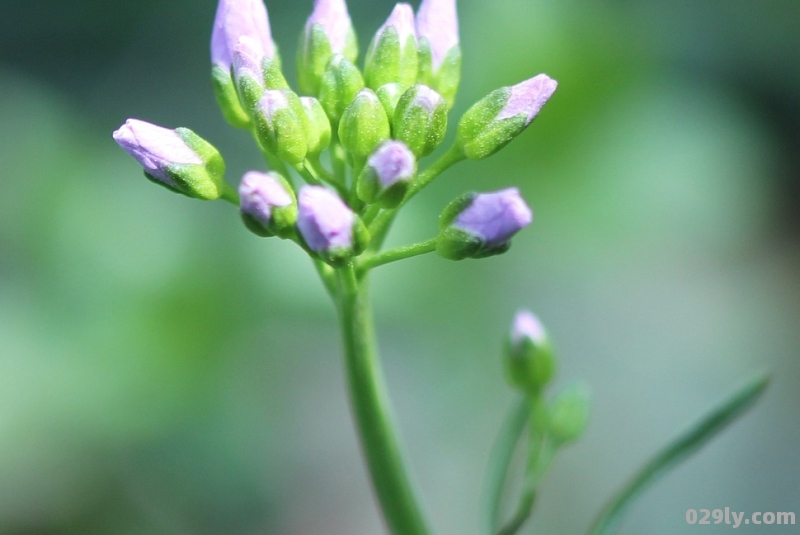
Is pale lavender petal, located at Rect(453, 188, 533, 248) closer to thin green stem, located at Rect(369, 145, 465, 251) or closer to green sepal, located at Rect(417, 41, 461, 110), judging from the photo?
thin green stem, located at Rect(369, 145, 465, 251)

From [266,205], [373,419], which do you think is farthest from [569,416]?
[266,205]

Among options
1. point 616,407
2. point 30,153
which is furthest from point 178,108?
point 616,407

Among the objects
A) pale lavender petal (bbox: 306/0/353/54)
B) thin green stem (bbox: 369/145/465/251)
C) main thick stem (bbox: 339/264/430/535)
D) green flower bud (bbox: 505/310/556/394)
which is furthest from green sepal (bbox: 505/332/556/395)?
pale lavender petal (bbox: 306/0/353/54)

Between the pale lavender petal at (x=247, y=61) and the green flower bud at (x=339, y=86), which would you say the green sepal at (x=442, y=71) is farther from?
the pale lavender petal at (x=247, y=61)

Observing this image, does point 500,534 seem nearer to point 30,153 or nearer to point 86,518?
point 86,518

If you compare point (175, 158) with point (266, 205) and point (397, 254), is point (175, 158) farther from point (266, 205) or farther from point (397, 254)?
point (397, 254)
